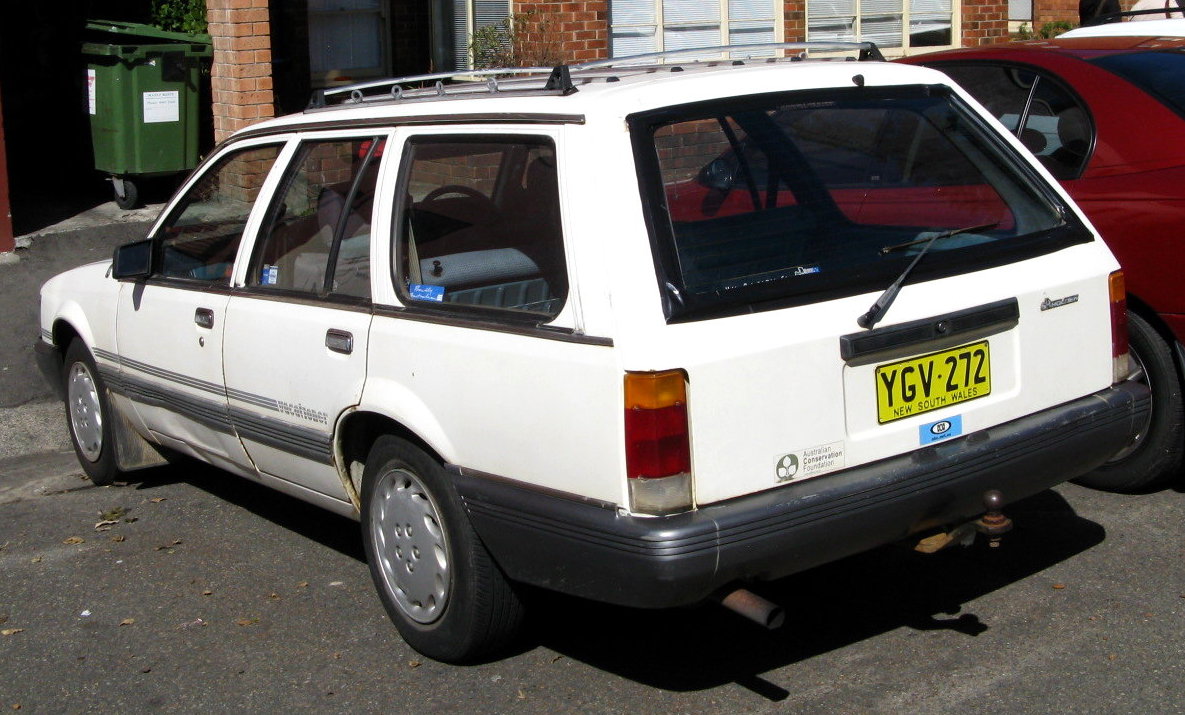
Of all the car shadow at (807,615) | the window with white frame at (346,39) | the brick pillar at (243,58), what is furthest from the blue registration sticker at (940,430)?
the window with white frame at (346,39)

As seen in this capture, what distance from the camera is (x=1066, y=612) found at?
450cm

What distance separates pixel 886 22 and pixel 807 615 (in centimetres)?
1008

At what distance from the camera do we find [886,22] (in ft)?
44.5

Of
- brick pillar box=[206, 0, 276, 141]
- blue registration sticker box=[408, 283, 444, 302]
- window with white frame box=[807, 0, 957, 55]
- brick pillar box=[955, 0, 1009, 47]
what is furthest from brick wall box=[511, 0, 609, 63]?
blue registration sticker box=[408, 283, 444, 302]

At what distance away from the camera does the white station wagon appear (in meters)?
3.56

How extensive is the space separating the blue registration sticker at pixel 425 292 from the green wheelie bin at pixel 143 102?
275 inches

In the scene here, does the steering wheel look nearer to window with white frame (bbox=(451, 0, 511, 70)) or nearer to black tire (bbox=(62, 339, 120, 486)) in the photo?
black tire (bbox=(62, 339, 120, 486))

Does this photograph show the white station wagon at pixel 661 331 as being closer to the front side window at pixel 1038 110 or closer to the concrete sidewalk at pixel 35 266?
the front side window at pixel 1038 110

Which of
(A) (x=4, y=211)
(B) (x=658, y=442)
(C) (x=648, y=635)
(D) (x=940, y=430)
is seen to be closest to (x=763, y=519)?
(B) (x=658, y=442)

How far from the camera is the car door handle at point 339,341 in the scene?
4.37 metres

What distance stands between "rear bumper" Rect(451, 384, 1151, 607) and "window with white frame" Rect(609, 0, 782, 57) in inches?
322

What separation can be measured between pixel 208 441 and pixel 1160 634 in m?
3.45

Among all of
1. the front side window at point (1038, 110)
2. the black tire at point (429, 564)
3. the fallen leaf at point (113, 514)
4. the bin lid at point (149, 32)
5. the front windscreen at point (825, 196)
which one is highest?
the bin lid at point (149, 32)

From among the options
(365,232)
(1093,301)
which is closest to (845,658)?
(1093,301)
